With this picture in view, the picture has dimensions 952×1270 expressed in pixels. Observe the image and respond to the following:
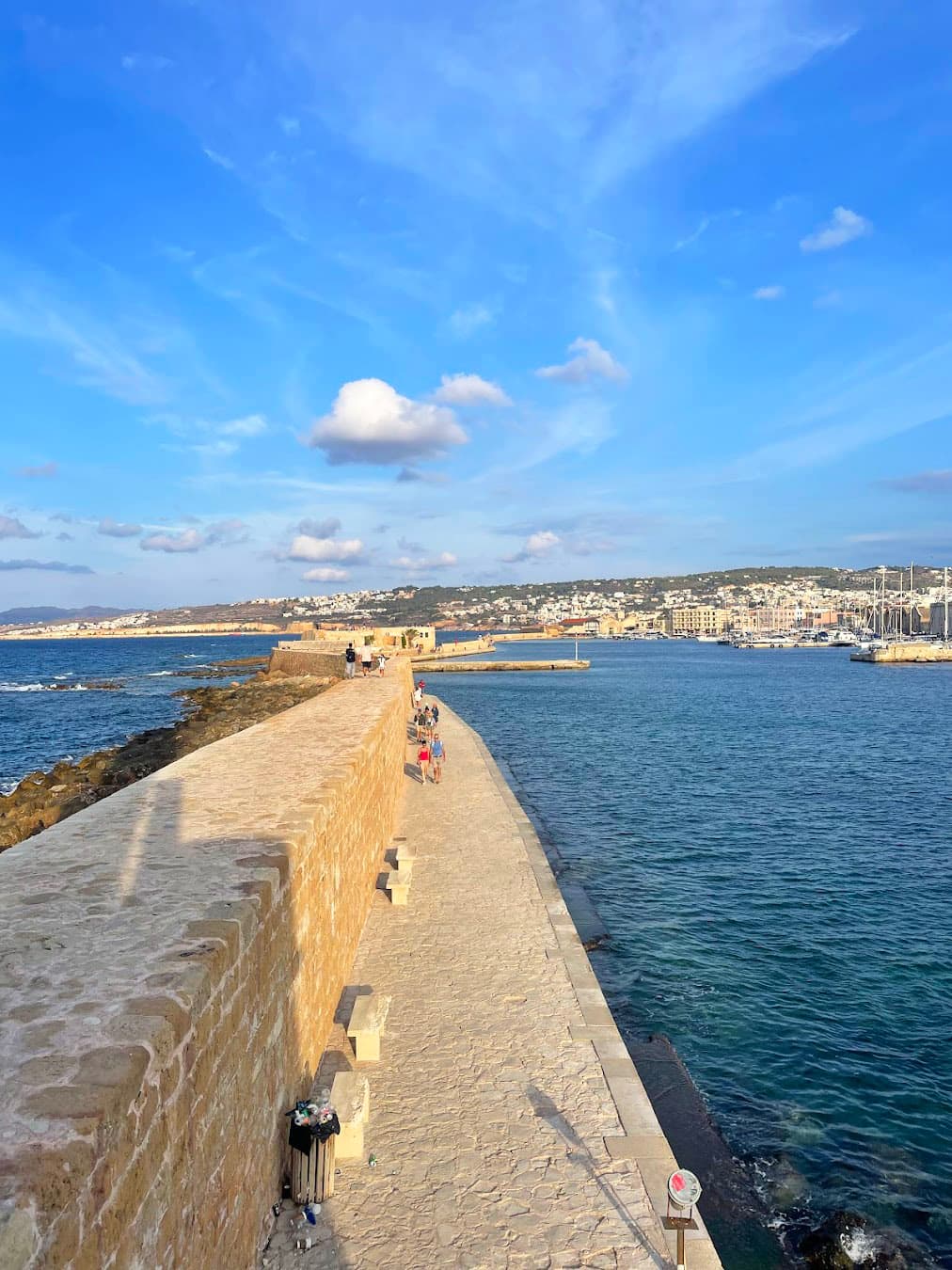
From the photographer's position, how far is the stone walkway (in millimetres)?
4535

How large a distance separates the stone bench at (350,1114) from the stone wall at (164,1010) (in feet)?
1.06

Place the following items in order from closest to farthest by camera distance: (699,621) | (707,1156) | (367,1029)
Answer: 1. (367,1029)
2. (707,1156)
3. (699,621)

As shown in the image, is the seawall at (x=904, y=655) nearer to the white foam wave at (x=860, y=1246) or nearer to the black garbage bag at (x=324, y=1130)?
the white foam wave at (x=860, y=1246)

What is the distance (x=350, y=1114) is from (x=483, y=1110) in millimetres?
1168

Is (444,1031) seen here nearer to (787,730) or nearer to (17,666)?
(787,730)

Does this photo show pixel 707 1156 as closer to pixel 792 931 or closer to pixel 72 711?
pixel 792 931

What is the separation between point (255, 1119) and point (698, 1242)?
2652 mm

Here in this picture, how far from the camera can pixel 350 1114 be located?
5.15 m

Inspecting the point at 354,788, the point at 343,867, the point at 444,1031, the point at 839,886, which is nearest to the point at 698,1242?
the point at 444,1031

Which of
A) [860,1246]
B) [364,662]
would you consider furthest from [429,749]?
[860,1246]

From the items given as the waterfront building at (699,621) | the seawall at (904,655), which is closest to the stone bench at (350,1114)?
the seawall at (904,655)

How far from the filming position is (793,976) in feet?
32.3

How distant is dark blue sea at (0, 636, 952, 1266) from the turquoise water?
29mm

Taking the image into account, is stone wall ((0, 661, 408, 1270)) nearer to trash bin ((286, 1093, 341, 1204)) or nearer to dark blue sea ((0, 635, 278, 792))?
trash bin ((286, 1093, 341, 1204))
